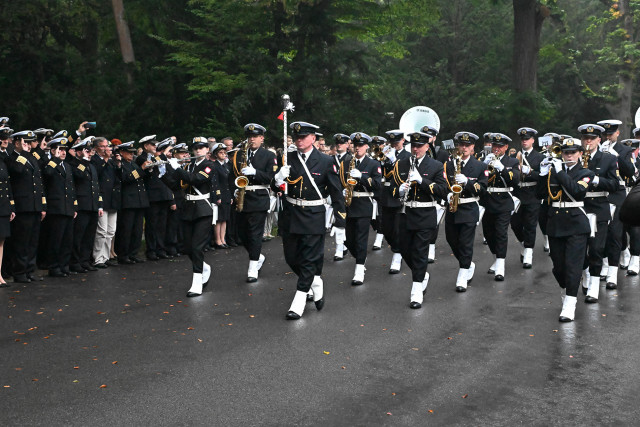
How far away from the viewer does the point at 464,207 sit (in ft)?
39.5

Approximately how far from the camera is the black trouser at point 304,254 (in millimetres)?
Result: 9922

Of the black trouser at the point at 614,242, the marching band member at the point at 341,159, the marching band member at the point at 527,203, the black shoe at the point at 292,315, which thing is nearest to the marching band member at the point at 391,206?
the marching band member at the point at 341,159

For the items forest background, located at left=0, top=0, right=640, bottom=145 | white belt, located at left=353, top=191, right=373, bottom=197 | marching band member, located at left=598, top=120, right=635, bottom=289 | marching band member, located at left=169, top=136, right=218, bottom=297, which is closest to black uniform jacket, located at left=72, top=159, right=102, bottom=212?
marching band member, located at left=169, top=136, right=218, bottom=297

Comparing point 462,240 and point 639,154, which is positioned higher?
point 639,154

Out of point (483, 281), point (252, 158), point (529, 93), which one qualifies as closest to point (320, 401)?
point (252, 158)

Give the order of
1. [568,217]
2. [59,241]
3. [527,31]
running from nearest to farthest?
1. [568,217]
2. [59,241]
3. [527,31]

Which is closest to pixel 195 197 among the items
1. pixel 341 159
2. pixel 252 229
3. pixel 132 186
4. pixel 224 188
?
pixel 252 229

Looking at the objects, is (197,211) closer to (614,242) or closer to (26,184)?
(26,184)

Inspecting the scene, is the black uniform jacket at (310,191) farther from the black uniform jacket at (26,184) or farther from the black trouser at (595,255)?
the black uniform jacket at (26,184)

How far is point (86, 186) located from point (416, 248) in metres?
Result: 5.90

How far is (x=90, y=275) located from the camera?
1295 centimetres

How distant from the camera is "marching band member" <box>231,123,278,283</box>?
38.5 ft

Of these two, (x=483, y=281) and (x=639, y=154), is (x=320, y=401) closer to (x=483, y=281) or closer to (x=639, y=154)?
(x=483, y=281)

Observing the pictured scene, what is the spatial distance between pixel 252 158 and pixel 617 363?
6070 millimetres
